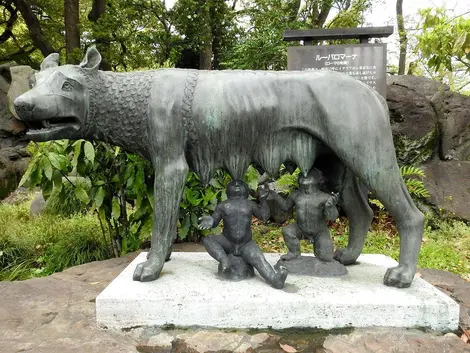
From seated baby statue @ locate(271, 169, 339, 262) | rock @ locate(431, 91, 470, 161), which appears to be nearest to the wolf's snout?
seated baby statue @ locate(271, 169, 339, 262)

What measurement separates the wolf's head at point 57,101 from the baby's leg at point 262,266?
1.34 metres

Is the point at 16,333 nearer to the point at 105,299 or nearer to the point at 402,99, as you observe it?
the point at 105,299

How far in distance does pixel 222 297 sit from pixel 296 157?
1022 mm

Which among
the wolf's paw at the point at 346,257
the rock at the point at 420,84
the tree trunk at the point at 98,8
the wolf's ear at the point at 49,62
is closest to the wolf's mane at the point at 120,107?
the wolf's ear at the point at 49,62

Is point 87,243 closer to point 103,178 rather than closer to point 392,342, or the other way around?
point 103,178

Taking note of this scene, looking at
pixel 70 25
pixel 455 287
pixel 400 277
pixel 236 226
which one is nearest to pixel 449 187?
pixel 455 287

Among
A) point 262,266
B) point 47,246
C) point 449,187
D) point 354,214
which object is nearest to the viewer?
point 262,266

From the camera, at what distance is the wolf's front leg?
2.44 metres

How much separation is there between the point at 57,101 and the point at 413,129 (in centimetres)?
645

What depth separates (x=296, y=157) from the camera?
2.54 m

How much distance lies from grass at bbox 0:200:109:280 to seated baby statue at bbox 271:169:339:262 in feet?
10.5

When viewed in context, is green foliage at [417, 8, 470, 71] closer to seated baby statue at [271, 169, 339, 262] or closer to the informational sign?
the informational sign

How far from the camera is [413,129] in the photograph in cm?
698

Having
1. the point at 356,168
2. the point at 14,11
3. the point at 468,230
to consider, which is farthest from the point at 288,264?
the point at 14,11
